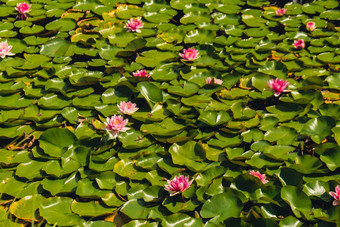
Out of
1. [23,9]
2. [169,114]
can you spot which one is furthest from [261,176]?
[23,9]

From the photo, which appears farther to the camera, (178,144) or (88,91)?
(88,91)

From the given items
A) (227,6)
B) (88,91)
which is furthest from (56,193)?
(227,6)

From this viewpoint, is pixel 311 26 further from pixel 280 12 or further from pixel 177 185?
pixel 177 185

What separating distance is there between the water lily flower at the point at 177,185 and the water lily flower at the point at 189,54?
1.36m

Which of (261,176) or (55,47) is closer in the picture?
(261,176)

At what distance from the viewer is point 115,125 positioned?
2793mm

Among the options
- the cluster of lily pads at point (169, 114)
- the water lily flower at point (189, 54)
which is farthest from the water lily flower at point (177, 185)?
the water lily flower at point (189, 54)

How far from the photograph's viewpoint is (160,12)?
4.31 metres

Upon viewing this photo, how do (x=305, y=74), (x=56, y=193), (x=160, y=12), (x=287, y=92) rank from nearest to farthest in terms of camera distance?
(x=56, y=193), (x=287, y=92), (x=305, y=74), (x=160, y=12)

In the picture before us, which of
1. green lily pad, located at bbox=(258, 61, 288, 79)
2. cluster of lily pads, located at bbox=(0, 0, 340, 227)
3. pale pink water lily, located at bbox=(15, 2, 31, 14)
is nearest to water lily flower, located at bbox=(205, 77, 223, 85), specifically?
cluster of lily pads, located at bbox=(0, 0, 340, 227)

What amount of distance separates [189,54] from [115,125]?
3.57 ft

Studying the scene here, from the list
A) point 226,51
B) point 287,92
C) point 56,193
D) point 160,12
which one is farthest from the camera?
point 160,12

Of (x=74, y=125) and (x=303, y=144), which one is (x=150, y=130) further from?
(x=303, y=144)

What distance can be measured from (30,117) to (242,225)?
66.9 inches
